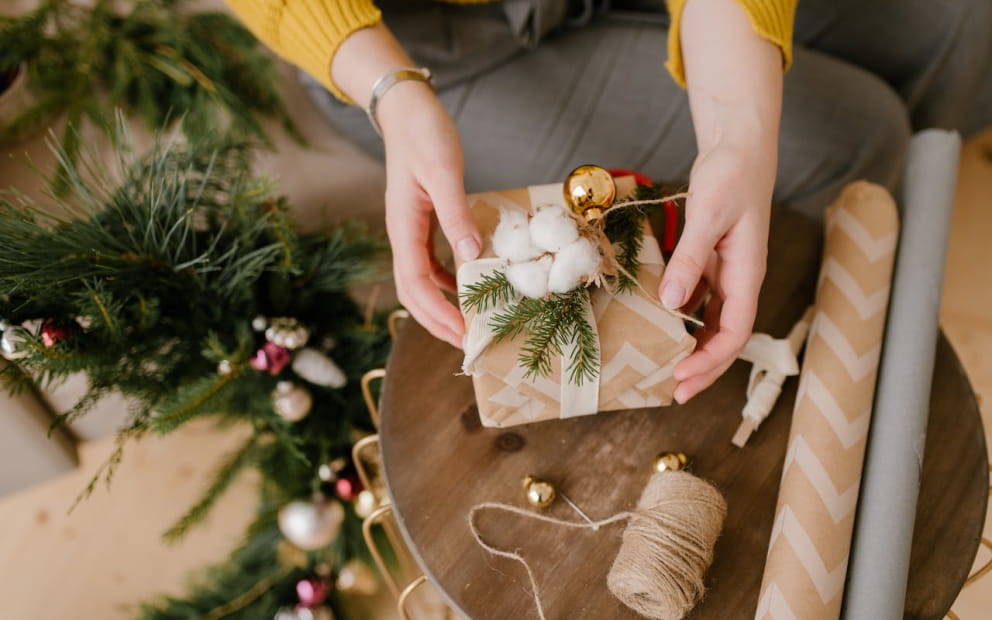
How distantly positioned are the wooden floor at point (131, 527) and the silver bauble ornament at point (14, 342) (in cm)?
47

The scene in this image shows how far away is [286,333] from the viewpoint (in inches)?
36.0

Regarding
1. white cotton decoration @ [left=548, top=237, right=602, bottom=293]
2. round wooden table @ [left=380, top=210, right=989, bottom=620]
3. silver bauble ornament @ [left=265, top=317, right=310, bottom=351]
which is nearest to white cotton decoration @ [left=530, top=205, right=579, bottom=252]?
white cotton decoration @ [left=548, top=237, right=602, bottom=293]

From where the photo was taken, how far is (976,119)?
1.43 m

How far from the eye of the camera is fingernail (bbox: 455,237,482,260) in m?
0.62

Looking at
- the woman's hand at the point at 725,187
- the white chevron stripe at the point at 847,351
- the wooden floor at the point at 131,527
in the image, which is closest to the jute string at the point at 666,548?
the woman's hand at the point at 725,187

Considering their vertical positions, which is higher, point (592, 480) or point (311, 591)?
point (592, 480)

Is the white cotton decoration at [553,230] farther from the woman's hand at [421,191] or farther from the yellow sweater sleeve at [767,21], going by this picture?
the yellow sweater sleeve at [767,21]

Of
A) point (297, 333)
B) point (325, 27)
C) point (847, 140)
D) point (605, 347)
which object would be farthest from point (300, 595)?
point (847, 140)

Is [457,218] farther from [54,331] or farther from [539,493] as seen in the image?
[54,331]

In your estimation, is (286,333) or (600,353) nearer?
(600,353)

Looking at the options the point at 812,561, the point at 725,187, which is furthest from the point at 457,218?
the point at 812,561

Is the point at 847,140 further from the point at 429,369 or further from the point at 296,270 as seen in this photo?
the point at 296,270

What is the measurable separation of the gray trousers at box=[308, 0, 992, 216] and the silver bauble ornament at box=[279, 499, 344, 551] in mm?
606

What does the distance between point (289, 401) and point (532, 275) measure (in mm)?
571
